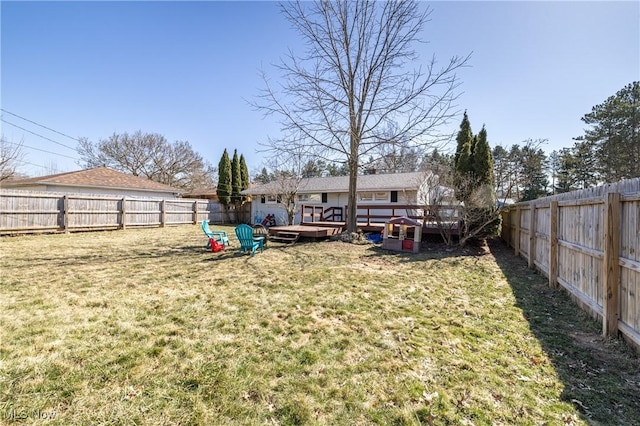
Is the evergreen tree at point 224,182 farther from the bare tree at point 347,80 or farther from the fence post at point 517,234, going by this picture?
the fence post at point 517,234

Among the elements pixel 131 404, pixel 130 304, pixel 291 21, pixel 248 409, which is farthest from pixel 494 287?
pixel 291 21

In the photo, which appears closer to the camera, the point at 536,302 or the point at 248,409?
the point at 248,409

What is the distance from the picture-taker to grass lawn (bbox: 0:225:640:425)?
2.14m

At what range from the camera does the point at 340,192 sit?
19016 millimetres

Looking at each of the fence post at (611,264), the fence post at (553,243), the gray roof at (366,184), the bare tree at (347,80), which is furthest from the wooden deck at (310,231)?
the fence post at (611,264)

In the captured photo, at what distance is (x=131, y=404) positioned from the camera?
212 centimetres

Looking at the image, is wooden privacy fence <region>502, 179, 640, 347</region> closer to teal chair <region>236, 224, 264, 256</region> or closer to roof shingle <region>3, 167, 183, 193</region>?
teal chair <region>236, 224, 264, 256</region>

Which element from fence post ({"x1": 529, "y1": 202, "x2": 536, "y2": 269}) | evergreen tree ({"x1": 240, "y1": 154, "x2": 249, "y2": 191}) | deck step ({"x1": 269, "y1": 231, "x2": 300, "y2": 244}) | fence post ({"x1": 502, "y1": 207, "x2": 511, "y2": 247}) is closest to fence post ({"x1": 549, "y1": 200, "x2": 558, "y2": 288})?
fence post ({"x1": 529, "y1": 202, "x2": 536, "y2": 269})

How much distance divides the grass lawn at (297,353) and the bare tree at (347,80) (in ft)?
22.4

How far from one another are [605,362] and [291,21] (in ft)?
44.0

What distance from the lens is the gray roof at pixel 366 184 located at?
16478mm

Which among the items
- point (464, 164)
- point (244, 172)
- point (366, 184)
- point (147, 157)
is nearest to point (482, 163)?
point (464, 164)

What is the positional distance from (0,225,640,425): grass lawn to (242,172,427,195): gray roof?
35.1ft

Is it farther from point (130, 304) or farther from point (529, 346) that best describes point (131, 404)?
point (529, 346)
